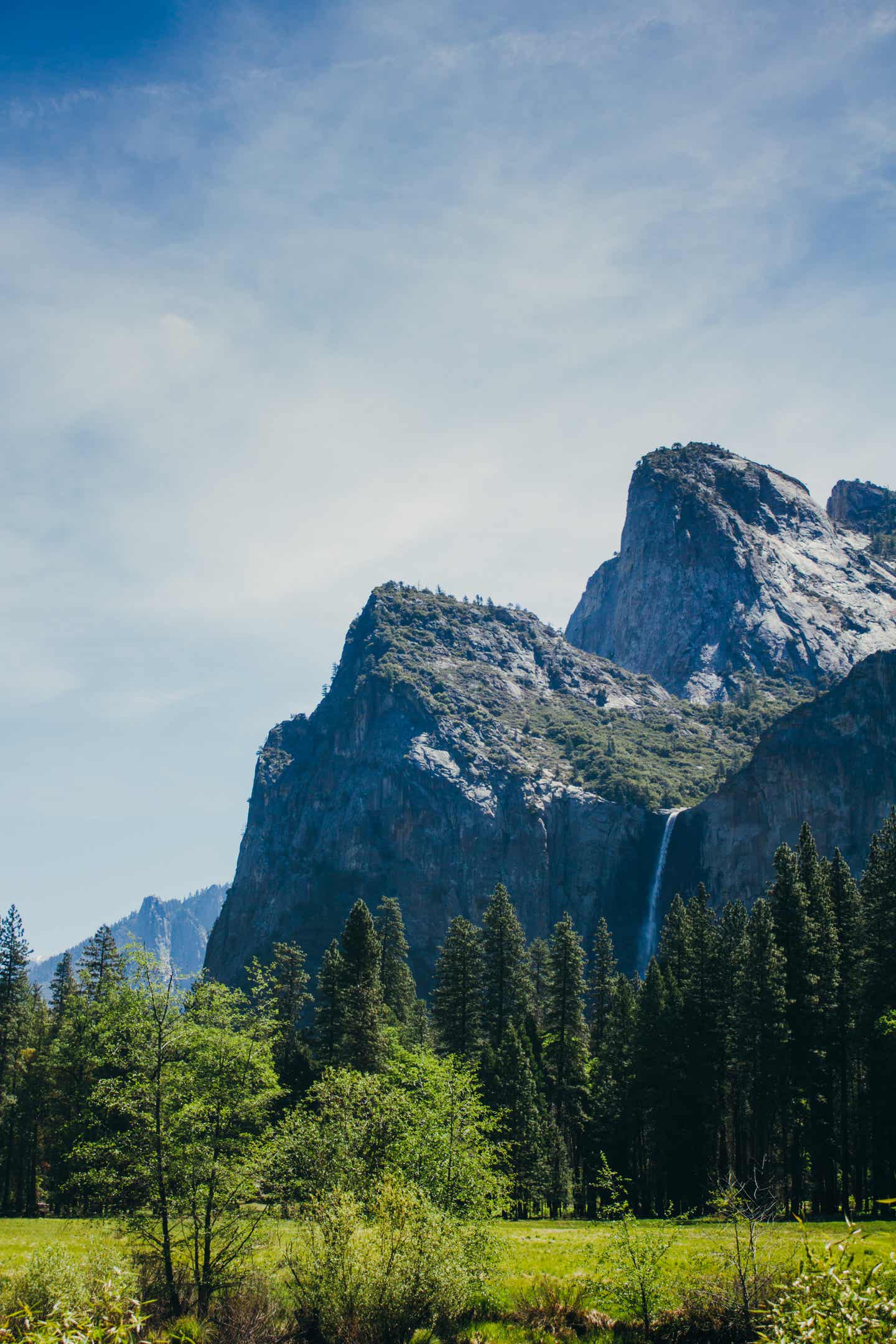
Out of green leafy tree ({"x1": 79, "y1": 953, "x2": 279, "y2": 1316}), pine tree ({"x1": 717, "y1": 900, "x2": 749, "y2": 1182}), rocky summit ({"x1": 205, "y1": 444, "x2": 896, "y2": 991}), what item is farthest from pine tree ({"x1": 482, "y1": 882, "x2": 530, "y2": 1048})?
rocky summit ({"x1": 205, "y1": 444, "x2": 896, "y2": 991})

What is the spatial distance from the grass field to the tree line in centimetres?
170

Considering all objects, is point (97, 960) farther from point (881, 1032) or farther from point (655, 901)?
point (655, 901)

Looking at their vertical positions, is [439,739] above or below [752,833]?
above

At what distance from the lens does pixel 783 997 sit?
43.0m

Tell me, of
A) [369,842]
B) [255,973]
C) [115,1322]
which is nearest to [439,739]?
[369,842]

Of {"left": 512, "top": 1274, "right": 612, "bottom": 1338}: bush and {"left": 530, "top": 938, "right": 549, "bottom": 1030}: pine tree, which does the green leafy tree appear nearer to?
{"left": 512, "top": 1274, "right": 612, "bottom": 1338}: bush

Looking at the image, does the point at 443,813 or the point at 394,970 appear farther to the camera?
the point at 443,813

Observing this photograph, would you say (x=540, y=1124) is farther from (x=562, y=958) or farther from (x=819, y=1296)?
(x=819, y=1296)

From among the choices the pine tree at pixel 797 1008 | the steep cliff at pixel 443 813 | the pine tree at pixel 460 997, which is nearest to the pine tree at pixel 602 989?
the pine tree at pixel 460 997

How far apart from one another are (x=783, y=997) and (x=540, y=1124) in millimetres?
13921

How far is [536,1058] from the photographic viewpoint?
56.9m

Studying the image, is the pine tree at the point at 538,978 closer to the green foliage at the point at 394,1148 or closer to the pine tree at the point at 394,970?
the pine tree at the point at 394,970

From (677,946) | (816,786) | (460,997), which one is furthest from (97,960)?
(816,786)

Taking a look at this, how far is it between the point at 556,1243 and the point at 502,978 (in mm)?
31207
